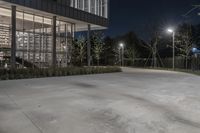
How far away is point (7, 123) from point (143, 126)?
9.48ft

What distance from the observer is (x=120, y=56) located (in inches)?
1542

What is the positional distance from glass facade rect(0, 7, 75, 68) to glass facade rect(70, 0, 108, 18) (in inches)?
93.2

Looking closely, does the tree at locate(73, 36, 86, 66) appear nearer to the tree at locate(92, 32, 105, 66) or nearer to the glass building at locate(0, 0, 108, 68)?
the glass building at locate(0, 0, 108, 68)

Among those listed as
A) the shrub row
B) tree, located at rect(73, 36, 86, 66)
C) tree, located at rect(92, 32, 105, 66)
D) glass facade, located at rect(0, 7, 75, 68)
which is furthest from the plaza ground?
tree, located at rect(92, 32, 105, 66)

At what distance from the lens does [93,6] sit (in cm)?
2517

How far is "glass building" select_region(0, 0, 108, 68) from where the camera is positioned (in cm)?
1792

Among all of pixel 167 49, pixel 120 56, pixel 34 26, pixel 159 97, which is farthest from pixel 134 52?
pixel 159 97

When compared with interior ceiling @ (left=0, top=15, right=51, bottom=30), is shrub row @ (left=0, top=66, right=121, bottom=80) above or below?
below

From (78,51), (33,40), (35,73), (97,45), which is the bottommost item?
(35,73)

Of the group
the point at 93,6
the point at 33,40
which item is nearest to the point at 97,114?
the point at 33,40

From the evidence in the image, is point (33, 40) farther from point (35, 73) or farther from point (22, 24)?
point (35, 73)

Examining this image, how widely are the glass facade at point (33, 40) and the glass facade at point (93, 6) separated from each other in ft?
7.77

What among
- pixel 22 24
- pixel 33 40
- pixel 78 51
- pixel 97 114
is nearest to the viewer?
pixel 97 114

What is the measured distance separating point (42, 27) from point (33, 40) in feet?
6.02
